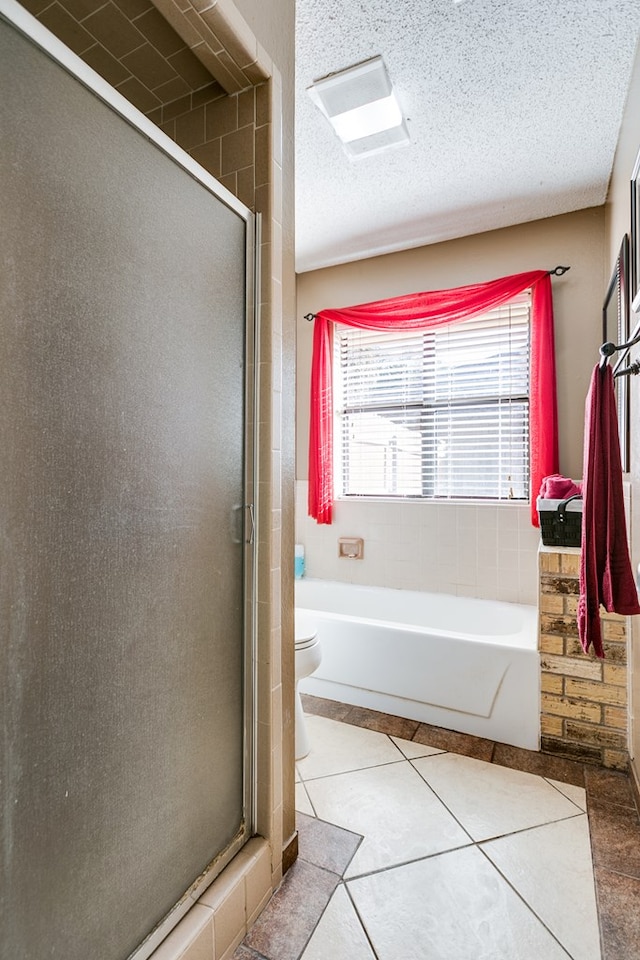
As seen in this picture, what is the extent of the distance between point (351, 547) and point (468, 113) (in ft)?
7.80

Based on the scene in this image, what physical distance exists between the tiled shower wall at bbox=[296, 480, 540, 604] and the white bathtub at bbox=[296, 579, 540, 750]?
9.1 inches

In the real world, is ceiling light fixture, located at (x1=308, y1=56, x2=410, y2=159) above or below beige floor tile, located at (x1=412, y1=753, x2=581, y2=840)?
above

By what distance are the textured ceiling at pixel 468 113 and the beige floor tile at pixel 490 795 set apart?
2.59 metres

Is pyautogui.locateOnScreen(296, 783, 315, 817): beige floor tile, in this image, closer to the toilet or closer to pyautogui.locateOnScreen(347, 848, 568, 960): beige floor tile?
the toilet

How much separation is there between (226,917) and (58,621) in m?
0.85

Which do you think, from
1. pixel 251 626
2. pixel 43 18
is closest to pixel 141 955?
pixel 251 626

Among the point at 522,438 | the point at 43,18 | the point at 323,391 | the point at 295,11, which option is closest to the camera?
the point at 43,18

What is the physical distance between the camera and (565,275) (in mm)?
2771

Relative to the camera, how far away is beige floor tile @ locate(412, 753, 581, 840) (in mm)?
1627

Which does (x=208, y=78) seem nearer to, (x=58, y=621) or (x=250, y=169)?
(x=250, y=169)

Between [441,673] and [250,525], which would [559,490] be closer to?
[441,673]

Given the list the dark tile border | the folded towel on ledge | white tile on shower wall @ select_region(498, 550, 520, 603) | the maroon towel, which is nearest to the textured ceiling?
the maroon towel

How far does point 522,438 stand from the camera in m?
2.93

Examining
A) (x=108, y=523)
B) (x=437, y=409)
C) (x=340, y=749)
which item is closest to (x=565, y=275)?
(x=437, y=409)
